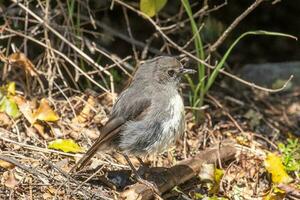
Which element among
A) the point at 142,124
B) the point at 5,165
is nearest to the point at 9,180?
the point at 5,165

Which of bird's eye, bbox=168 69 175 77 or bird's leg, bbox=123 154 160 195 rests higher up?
bird's eye, bbox=168 69 175 77

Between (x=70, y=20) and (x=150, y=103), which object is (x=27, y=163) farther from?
(x=70, y=20)

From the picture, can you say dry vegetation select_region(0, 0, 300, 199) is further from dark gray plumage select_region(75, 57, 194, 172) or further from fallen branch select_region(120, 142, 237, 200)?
dark gray plumage select_region(75, 57, 194, 172)

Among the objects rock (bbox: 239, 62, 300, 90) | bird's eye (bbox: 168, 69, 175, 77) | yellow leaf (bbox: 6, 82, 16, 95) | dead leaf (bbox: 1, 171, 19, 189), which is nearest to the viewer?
dead leaf (bbox: 1, 171, 19, 189)

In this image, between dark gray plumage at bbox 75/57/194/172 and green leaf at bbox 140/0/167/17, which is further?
green leaf at bbox 140/0/167/17

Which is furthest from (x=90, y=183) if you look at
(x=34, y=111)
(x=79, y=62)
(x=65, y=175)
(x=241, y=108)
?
(x=241, y=108)

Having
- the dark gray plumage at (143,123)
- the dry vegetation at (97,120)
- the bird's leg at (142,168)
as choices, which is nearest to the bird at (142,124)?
the dark gray plumage at (143,123)

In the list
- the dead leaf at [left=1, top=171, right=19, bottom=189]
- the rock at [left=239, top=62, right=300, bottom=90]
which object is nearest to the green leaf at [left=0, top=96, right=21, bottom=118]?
the dead leaf at [left=1, top=171, right=19, bottom=189]
